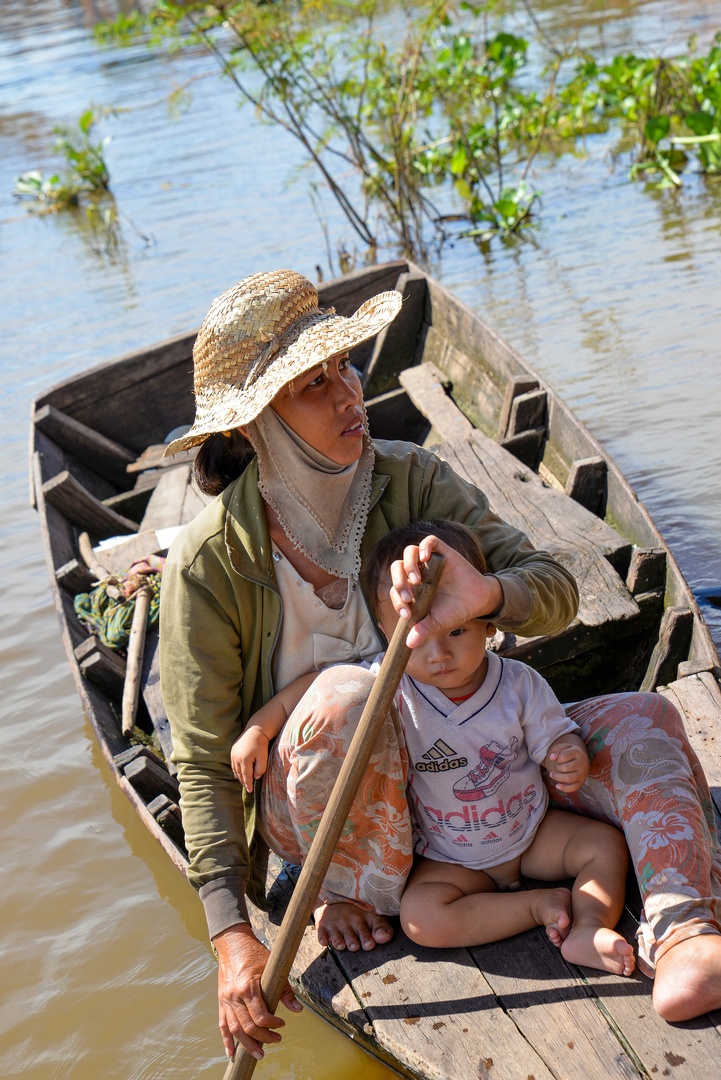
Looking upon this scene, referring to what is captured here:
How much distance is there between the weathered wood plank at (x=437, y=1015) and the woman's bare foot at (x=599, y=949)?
0.16 metres

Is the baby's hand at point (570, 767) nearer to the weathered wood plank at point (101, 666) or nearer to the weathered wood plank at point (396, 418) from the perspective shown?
the weathered wood plank at point (101, 666)

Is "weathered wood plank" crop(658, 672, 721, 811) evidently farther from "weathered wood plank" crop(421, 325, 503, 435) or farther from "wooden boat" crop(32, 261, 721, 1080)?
"weathered wood plank" crop(421, 325, 503, 435)

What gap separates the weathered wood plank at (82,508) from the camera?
4.15 m

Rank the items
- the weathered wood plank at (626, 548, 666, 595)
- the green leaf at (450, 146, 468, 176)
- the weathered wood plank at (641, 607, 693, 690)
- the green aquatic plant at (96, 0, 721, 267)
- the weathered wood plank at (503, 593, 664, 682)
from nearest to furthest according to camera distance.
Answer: the weathered wood plank at (641, 607, 693, 690) < the weathered wood plank at (503, 593, 664, 682) < the weathered wood plank at (626, 548, 666, 595) < the green aquatic plant at (96, 0, 721, 267) < the green leaf at (450, 146, 468, 176)

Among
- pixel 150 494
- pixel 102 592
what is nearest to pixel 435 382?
pixel 150 494

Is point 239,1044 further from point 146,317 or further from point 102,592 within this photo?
point 146,317

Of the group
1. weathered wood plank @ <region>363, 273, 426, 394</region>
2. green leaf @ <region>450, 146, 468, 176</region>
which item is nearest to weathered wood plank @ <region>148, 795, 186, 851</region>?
weathered wood plank @ <region>363, 273, 426, 394</region>

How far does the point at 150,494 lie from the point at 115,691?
4.74 ft

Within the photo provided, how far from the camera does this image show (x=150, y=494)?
179 inches

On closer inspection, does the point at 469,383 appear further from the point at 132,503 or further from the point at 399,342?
the point at 132,503

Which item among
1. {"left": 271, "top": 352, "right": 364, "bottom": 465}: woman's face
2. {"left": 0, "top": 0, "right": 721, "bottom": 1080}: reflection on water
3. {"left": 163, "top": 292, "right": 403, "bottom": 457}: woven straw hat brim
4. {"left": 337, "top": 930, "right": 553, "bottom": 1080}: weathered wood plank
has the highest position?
{"left": 163, "top": 292, "right": 403, "bottom": 457}: woven straw hat brim

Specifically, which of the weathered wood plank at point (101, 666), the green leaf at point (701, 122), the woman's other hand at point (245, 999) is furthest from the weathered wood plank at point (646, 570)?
the green leaf at point (701, 122)

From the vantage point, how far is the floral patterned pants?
1.61 meters

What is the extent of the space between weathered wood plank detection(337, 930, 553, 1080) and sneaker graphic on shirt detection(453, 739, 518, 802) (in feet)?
0.99
